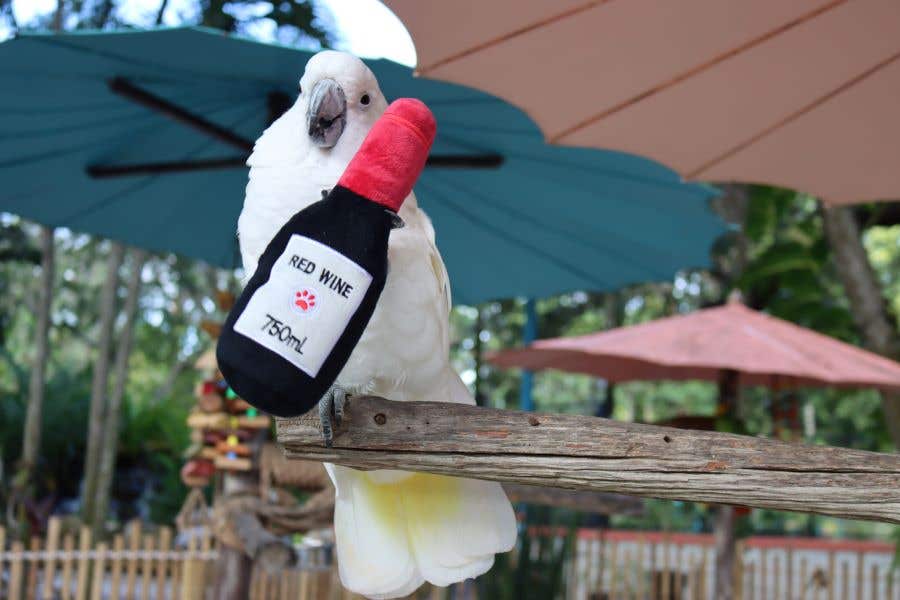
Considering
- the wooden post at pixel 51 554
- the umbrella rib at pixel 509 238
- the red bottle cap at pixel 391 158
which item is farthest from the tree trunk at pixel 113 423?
the red bottle cap at pixel 391 158

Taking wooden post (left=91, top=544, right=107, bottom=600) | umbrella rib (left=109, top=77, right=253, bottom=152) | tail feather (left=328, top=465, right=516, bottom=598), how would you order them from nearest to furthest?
tail feather (left=328, top=465, right=516, bottom=598), umbrella rib (left=109, top=77, right=253, bottom=152), wooden post (left=91, top=544, right=107, bottom=600)

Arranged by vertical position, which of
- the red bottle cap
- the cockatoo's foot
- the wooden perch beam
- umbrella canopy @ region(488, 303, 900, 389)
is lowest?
the wooden perch beam

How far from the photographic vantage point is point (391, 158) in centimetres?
112

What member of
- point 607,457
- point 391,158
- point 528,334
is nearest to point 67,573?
point 528,334

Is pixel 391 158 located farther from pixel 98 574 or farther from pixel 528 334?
pixel 528 334

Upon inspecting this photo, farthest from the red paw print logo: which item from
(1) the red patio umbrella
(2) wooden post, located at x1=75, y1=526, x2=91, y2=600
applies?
(2) wooden post, located at x1=75, y1=526, x2=91, y2=600

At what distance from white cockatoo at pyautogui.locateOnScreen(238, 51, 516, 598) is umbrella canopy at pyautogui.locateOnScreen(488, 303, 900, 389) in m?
2.63

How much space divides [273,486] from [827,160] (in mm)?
2423

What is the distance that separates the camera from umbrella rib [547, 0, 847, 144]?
193cm

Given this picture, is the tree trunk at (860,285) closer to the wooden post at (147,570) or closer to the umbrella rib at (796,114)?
the umbrella rib at (796,114)

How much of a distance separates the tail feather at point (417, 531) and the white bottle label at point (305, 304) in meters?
0.56

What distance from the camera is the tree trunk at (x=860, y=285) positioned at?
5117 mm

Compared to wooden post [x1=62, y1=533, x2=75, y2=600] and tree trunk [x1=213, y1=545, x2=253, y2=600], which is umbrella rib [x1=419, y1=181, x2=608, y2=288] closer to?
tree trunk [x1=213, y1=545, x2=253, y2=600]

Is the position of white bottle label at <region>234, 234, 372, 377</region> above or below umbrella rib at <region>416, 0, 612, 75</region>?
below
